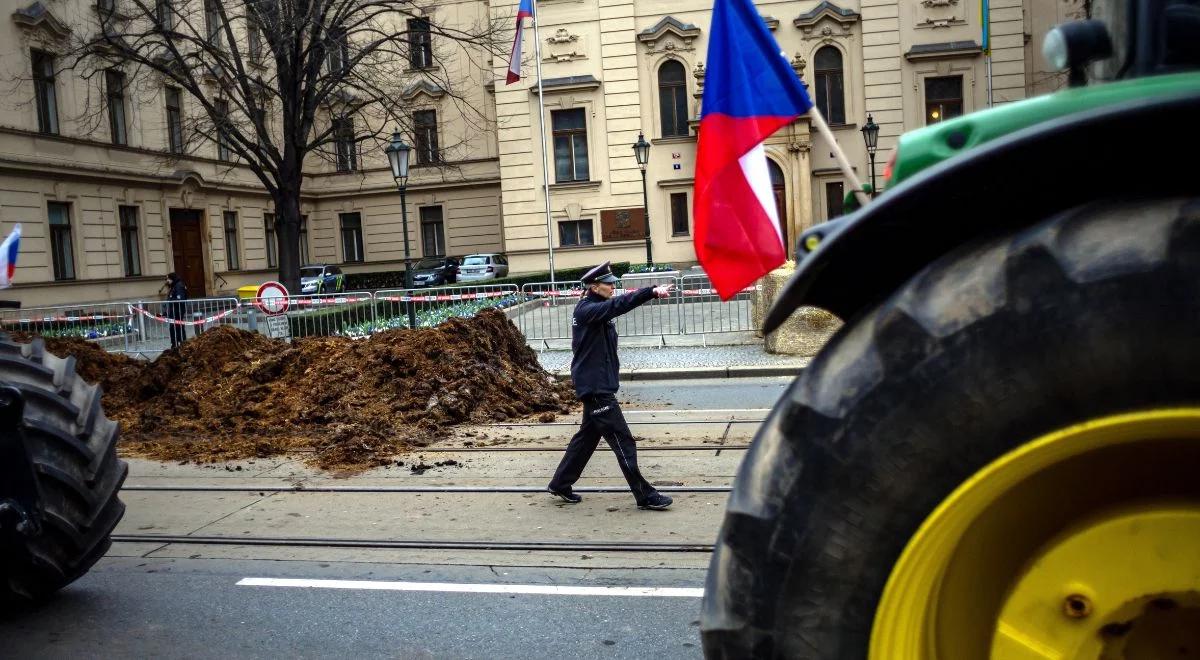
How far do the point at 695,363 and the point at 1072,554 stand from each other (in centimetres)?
1451

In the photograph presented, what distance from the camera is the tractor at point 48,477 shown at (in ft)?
14.9

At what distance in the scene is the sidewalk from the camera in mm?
15272

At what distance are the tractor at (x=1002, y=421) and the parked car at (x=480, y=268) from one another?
39335 millimetres

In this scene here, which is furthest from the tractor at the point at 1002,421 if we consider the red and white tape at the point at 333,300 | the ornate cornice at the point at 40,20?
the ornate cornice at the point at 40,20

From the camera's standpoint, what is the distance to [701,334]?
1859 cm

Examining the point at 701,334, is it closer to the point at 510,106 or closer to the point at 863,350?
the point at 863,350

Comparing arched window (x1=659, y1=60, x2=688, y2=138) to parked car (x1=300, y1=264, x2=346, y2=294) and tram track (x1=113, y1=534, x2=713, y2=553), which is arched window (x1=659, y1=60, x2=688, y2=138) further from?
tram track (x1=113, y1=534, x2=713, y2=553)

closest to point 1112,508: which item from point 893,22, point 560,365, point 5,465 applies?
point 5,465

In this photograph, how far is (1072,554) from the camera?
1.80m

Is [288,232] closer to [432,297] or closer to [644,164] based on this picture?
[432,297]

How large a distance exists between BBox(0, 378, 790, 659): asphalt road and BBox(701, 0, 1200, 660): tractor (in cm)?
284

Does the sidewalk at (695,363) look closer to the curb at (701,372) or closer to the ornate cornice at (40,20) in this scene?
the curb at (701,372)

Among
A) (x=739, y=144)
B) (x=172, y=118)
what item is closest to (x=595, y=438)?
(x=739, y=144)

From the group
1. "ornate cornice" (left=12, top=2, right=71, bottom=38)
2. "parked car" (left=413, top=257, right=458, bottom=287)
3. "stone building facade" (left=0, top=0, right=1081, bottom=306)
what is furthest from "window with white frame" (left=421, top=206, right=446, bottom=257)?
"ornate cornice" (left=12, top=2, right=71, bottom=38)
